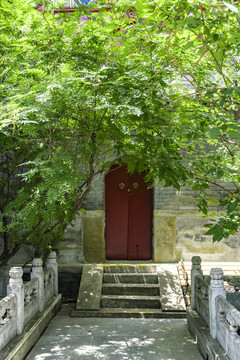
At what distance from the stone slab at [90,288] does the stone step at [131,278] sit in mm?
224

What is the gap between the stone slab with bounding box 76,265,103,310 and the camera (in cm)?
881

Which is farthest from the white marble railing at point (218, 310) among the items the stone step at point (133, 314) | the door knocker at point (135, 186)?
the door knocker at point (135, 186)

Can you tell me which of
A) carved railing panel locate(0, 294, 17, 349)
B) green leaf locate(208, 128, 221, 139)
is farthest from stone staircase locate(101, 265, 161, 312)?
green leaf locate(208, 128, 221, 139)

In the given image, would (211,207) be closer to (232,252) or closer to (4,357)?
(232,252)

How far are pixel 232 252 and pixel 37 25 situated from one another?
24.6 ft

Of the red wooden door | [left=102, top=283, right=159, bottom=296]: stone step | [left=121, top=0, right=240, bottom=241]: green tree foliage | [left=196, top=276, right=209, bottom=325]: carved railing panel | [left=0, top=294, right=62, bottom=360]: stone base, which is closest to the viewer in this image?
[left=121, top=0, right=240, bottom=241]: green tree foliage

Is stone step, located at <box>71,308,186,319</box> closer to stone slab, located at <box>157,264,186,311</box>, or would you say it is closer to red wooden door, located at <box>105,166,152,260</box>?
stone slab, located at <box>157,264,186,311</box>

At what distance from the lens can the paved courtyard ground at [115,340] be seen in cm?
642

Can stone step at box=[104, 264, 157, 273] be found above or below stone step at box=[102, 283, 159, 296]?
above

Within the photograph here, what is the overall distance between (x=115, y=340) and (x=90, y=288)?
2.34 metres

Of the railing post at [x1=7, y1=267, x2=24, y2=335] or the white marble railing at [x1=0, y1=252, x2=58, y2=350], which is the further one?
the railing post at [x1=7, y1=267, x2=24, y2=335]

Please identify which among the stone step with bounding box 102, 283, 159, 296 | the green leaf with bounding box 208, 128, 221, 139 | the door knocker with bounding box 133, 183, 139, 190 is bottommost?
the stone step with bounding box 102, 283, 159, 296

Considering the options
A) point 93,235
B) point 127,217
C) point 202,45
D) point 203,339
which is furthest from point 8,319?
point 127,217

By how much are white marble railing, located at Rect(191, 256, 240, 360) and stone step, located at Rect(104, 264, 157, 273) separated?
2.41 m
